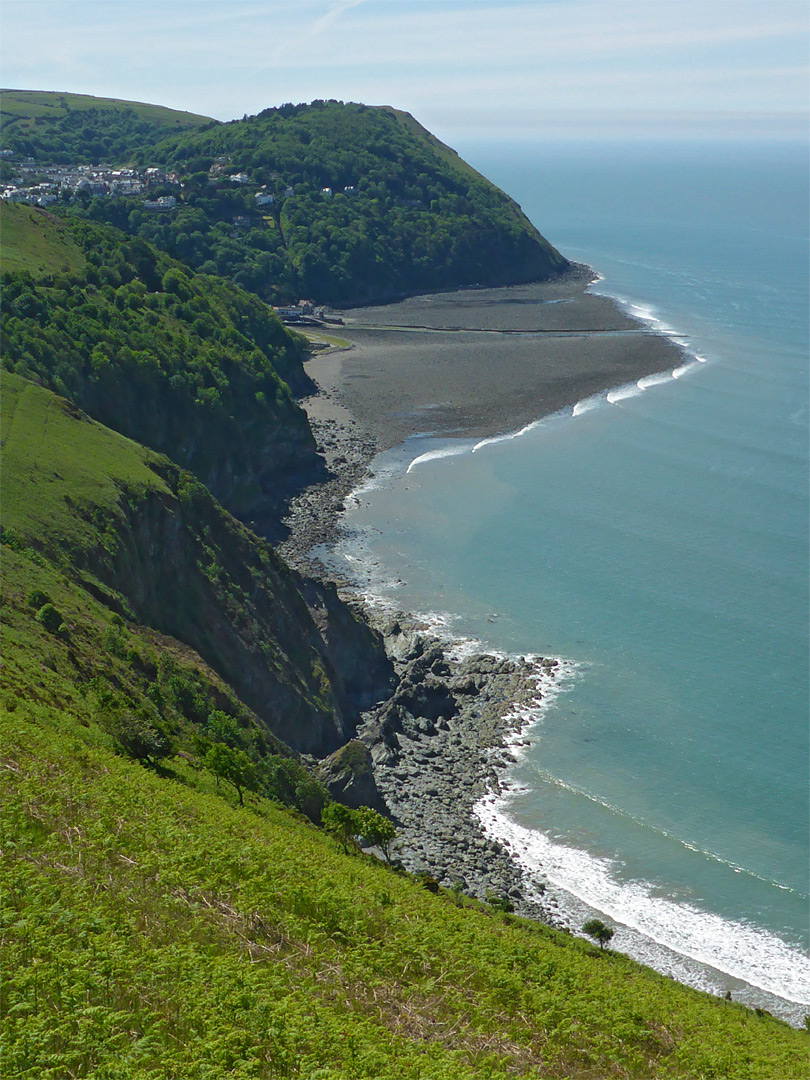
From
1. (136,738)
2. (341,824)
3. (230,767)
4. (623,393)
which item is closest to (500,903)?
(341,824)

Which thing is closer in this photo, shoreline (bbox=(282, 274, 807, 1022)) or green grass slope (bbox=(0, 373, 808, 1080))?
green grass slope (bbox=(0, 373, 808, 1080))

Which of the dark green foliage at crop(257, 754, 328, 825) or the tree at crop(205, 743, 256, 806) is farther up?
the tree at crop(205, 743, 256, 806)

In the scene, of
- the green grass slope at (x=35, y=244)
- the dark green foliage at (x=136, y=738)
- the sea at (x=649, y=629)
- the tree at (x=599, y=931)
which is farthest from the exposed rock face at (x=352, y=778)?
the green grass slope at (x=35, y=244)

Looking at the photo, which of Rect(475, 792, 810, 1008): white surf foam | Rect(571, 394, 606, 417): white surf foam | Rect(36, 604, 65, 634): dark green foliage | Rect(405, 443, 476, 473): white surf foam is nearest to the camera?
Rect(36, 604, 65, 634): dark green foliage

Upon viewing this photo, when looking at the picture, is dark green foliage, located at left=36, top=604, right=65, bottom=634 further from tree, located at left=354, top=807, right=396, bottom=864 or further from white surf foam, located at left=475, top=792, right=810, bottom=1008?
white surf foam, located at left=475, top=792, right=810, bottom=1008

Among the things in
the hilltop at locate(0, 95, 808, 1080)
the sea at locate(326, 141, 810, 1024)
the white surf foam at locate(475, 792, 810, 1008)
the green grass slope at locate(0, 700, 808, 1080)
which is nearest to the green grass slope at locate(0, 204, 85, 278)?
the hilltop at locate(0, 95, 808, 1080)

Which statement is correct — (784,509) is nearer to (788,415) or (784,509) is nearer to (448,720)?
(788,415)
